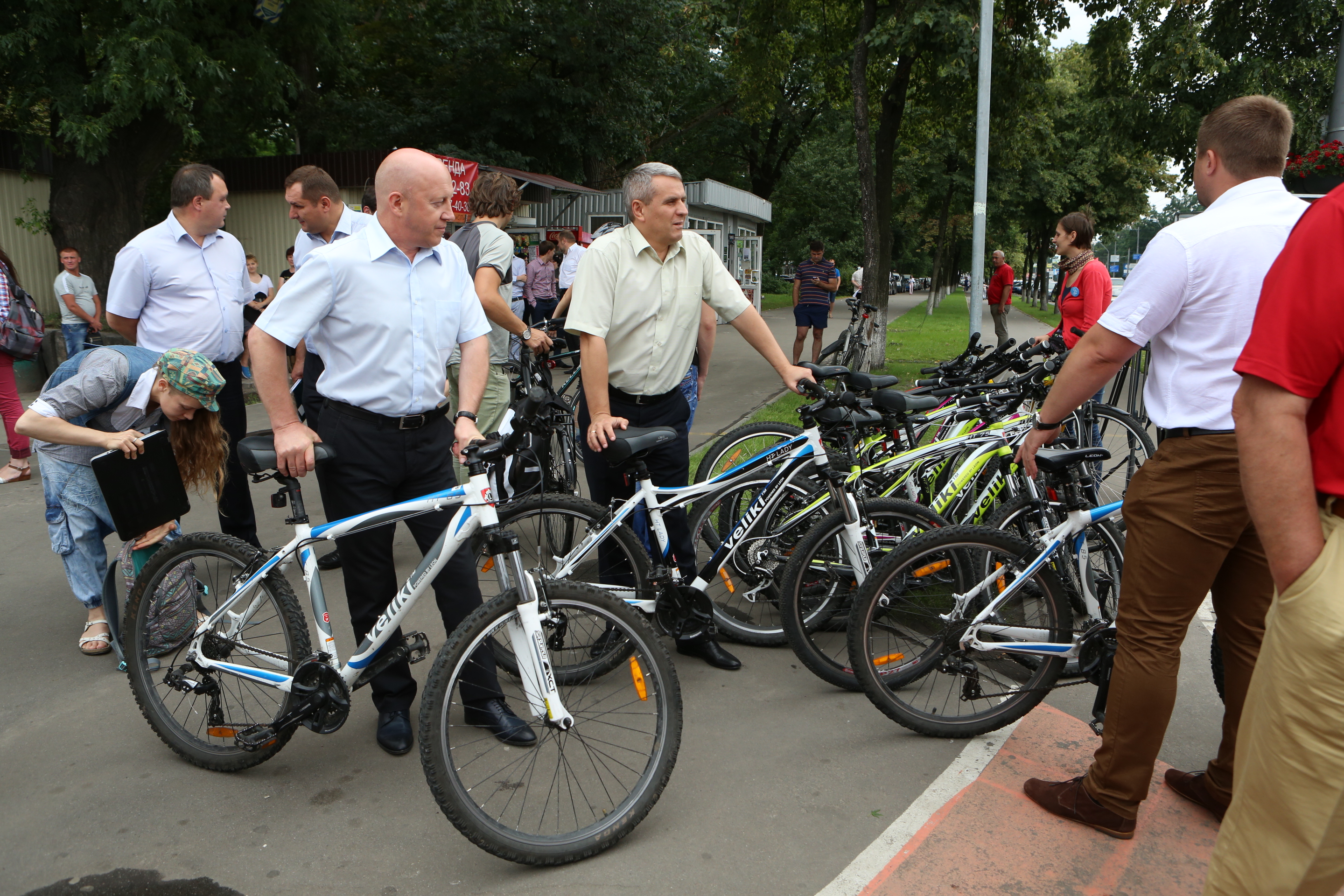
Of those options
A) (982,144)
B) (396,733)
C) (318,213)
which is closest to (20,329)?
(318,213)

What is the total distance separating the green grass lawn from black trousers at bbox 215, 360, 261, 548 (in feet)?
8.23

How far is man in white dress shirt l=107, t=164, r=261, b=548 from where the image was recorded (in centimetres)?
467

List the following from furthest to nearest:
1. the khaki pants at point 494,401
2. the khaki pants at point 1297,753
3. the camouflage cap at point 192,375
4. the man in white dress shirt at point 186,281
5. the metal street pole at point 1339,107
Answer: the metal street pole at point 1339,107 → the khaki pants at point 494,401 → the man in white dress shirt at point 186,281 → the camouflage cap at point 192,375 → the khaki pants at point 1297,753

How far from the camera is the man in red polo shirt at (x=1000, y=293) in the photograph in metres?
17.2

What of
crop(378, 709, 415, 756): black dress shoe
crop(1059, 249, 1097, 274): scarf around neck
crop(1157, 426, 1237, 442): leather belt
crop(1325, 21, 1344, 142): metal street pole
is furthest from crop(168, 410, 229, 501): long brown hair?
crop(1325, 21, 1344, 142): metal street pole

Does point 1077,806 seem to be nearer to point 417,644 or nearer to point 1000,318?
point 417,644

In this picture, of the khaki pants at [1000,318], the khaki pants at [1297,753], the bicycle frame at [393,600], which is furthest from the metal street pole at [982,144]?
the khaki pants at [1000,318]

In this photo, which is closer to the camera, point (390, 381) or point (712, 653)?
point (390, 381)

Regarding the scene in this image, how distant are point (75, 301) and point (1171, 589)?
Answer: 12.2 metres

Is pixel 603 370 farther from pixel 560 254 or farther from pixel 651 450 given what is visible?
pixel 560 254

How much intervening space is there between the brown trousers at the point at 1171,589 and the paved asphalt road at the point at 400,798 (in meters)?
0.71

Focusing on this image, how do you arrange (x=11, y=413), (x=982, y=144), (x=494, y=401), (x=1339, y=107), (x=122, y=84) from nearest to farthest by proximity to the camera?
(x=494, y=401) < (x=11, y=413) < (x=1339, y=107) < (x=982, y=144) < (x=122, y=84)

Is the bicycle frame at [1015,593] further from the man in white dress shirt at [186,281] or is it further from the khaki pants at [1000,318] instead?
the khaki pants at [1000,318]

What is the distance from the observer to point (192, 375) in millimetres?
3641
